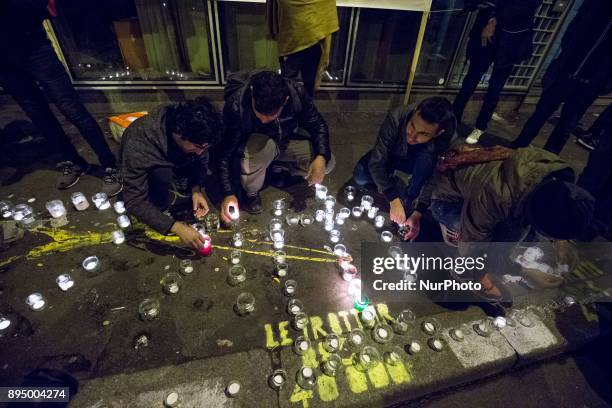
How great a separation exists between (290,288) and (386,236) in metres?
1.58

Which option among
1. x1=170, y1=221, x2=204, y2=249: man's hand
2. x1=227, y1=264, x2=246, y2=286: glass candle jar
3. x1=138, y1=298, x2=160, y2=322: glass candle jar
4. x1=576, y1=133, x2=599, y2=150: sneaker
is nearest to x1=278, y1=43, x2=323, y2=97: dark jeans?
x1=170, y1=221, x2=204, y2=249: man's hand

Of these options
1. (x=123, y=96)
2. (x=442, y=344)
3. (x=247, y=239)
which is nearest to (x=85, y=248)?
(x=247, y=239)

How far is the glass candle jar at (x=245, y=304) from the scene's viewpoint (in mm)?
3191

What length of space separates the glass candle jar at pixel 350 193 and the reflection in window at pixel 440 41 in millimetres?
4291

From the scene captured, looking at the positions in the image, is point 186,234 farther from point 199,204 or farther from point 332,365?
point 332,365

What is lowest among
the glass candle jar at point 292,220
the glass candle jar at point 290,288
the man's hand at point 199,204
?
the glass candle jar at point 290,288

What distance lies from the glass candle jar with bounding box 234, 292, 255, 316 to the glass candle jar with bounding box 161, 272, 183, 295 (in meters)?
0.69

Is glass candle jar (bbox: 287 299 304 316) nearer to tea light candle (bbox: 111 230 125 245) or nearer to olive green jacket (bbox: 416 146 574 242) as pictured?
olive green jacket (bbox: 416 146 574 242)

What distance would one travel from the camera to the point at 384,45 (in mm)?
6984

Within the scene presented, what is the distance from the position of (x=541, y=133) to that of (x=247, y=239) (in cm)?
762

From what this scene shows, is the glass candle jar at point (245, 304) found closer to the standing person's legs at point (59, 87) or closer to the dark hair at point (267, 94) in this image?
the dark hair at point (267, 94)

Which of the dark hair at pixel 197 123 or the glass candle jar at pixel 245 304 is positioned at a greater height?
the dark hair at pixel 197 123

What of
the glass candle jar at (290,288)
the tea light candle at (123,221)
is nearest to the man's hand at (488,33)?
the glass candle jar at (290,288)

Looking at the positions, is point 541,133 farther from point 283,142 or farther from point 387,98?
point 283,142
